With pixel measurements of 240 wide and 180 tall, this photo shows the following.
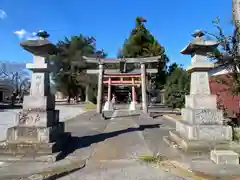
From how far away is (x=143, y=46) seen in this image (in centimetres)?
3422

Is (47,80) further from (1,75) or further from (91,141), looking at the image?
(1,75)

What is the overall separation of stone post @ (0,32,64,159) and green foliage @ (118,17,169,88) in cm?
2775

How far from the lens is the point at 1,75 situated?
6316cm

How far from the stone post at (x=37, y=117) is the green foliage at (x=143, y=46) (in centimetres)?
2775

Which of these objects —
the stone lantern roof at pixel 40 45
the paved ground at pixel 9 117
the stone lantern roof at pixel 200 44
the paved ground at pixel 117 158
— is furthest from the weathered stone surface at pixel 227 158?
the paved ground at pixel 9 117

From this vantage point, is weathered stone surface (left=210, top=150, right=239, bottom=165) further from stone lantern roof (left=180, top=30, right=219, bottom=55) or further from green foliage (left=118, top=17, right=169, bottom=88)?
green foliage (left=118, top=17, right=169, bottom=88)

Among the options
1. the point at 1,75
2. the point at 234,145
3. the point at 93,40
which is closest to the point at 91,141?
the point at 234,145

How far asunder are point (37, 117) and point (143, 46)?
3005cm

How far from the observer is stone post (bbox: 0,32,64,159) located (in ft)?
17.1

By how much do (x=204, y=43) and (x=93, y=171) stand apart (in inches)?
153

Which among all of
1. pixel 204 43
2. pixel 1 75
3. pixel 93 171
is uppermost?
pixel 1 75

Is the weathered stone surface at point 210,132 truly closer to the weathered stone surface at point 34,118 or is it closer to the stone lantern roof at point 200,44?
the stone lantern roof at point 200,44

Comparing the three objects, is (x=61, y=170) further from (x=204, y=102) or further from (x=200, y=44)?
(x=200, y=44)

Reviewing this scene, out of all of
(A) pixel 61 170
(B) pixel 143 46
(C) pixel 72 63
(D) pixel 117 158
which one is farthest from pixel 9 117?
(C) pixel 72 63
